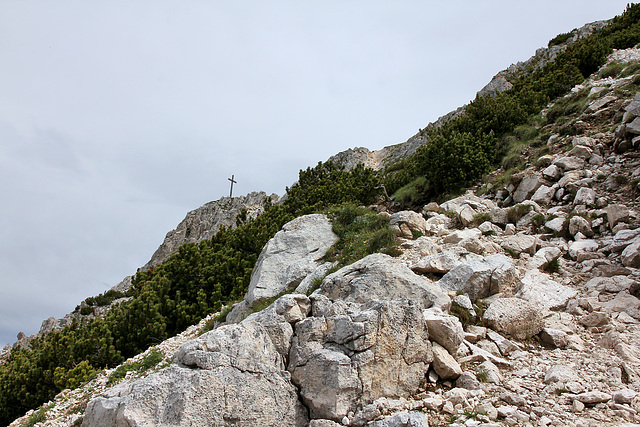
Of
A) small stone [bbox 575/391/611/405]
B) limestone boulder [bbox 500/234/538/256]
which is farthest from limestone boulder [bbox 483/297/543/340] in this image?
limestone boulder [bbox 500/234/538/256]

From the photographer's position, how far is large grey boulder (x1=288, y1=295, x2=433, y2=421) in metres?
5.57

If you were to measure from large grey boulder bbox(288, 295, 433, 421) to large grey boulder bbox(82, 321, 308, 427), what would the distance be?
0.34 m

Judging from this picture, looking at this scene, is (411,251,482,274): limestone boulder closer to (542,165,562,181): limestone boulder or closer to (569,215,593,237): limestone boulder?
(569,215,593,237): limestone boulder

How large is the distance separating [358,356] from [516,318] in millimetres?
3229

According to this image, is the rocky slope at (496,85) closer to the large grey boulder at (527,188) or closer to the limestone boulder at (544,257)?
the large grey boulder at (527,188)

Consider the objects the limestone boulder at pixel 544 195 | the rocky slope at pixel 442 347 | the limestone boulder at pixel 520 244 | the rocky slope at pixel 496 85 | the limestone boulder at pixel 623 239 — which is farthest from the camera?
the rocky slope at pixel 496 85

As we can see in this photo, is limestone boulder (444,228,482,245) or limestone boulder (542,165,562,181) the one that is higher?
limestone boulder (542,165,562,181)

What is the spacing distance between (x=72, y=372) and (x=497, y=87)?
3457 cm

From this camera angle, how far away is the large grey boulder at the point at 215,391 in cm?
502

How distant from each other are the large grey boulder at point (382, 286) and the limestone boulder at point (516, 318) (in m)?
0.87

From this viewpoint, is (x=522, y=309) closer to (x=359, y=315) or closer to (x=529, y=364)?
(x=529, y=364)

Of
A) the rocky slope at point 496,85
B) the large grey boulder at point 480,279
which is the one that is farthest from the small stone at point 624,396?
the rocky slope at point 496,85

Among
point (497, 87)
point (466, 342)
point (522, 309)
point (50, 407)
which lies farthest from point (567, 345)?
point (497, 87)

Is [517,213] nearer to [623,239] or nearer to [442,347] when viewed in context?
[623,239]
